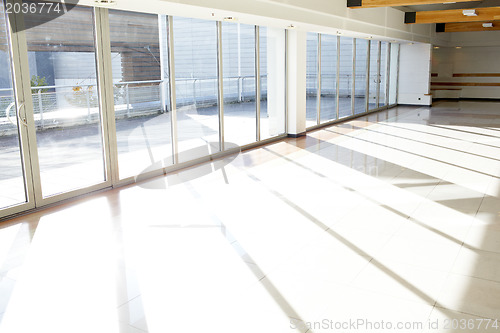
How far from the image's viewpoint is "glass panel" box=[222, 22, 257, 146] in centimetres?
902

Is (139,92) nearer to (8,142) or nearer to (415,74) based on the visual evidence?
(8,142)

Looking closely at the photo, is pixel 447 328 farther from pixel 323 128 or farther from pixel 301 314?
pixel 323 128

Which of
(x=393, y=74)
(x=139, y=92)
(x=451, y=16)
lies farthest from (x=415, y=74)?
(x=139, y=92)

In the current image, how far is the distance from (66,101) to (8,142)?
103cm

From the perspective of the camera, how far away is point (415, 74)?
59.6ft

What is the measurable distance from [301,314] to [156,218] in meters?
2.58

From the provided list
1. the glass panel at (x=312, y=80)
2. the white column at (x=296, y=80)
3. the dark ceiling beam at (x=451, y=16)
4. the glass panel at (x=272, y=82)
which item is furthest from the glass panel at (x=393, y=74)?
the glass panel at (x=272, y=82)

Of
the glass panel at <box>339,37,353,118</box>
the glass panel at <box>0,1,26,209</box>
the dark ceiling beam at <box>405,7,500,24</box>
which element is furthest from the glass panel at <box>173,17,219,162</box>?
the dark ceiling beam at <box>405,7,500,24</box>

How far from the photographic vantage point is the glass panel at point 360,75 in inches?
595

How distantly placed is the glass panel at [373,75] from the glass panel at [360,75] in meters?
0.71

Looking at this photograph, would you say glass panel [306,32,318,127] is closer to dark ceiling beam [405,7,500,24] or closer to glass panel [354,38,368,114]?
glass panel [354,38,368,114]

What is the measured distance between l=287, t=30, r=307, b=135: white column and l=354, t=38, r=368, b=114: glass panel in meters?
4.47

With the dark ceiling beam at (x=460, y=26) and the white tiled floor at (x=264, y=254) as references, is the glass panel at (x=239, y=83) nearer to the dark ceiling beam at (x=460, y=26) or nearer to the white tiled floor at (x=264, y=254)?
the white tiled floor at (x=264, y=254)

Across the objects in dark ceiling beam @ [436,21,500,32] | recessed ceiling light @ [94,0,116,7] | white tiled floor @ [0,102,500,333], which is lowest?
white tiled floor @ [0,102,500,333]
